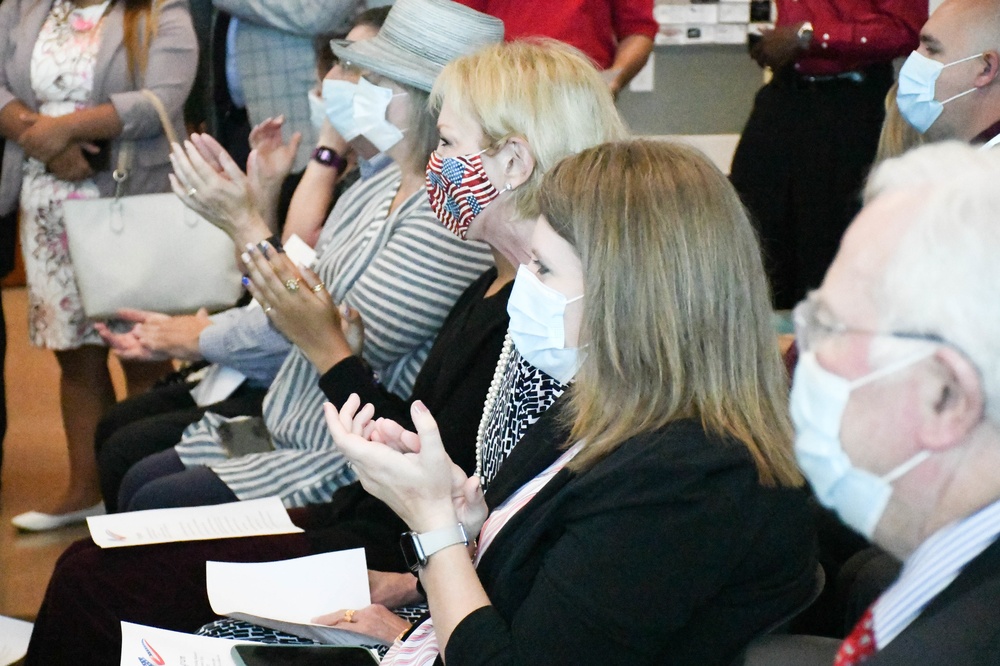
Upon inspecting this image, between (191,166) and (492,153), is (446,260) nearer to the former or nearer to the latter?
(492,153)

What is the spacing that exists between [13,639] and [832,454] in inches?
68.1

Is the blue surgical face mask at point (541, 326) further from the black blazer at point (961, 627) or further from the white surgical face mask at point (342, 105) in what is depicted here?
the white surgical face mask at point (342, 105)

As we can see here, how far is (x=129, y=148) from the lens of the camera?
339 cm

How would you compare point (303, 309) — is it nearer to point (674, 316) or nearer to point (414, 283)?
point (414, 283)

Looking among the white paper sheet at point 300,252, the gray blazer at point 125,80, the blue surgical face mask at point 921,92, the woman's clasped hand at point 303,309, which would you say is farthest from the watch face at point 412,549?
the gray blazer at point 125,80

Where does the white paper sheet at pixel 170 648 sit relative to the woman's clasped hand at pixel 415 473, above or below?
below

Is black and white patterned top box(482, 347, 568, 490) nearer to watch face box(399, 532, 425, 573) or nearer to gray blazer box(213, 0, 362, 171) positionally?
watch face box(399, 532, 425, 573)

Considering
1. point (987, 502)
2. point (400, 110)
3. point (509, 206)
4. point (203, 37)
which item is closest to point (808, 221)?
point (400, 110)

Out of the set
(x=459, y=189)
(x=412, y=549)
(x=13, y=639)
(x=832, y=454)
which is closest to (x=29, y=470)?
(x=13, y=639)

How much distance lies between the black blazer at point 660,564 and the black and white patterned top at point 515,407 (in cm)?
37

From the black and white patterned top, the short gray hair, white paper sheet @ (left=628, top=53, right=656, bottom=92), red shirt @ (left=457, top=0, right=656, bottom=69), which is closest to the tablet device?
the black and white patterned top

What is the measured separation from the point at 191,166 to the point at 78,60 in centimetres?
116

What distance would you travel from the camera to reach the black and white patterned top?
5.73ft

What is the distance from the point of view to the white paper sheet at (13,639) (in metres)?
2.09
